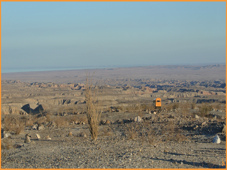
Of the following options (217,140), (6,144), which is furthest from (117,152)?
(6,144)

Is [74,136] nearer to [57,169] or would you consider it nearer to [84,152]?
[84,152]

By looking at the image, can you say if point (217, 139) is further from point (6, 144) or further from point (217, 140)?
point (6, 144)

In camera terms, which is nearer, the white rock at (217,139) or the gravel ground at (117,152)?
the gravel ground at (117,152)

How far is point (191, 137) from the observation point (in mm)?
9430

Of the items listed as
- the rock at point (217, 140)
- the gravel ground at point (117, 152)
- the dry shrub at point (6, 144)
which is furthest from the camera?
the dry shrub at point (6, 144)

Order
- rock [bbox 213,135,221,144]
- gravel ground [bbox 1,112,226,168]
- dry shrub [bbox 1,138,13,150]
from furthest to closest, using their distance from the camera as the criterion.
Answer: dry shrub [bbox 1,138,13,150] < rock [bbox 213,135,221,144] < gravel ground [bbox 1,112,226,168]

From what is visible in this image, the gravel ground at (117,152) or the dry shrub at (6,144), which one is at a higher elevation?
the gravel ground at (117,152)

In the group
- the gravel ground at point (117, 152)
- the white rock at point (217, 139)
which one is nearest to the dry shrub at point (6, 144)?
the gravel ground at point (117, 152)

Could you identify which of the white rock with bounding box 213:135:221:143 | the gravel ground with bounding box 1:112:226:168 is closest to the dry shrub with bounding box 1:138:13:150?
the gravel ground with bounding box 1:112:226:168

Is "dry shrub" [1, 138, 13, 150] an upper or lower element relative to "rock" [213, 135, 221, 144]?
lower

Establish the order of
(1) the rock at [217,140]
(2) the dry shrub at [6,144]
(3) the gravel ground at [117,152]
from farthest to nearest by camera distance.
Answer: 1. (2) the dry shrub at [6,144]
2. (1) the rock at [217,140]
3. (3) the gravel ground at [117,152]

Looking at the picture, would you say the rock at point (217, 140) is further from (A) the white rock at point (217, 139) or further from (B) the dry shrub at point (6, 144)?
(B) the dry shrub at point (6, 144)

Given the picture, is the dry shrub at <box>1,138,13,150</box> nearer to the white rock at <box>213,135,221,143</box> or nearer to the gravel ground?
the gravel ground

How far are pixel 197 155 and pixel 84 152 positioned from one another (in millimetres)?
2686
